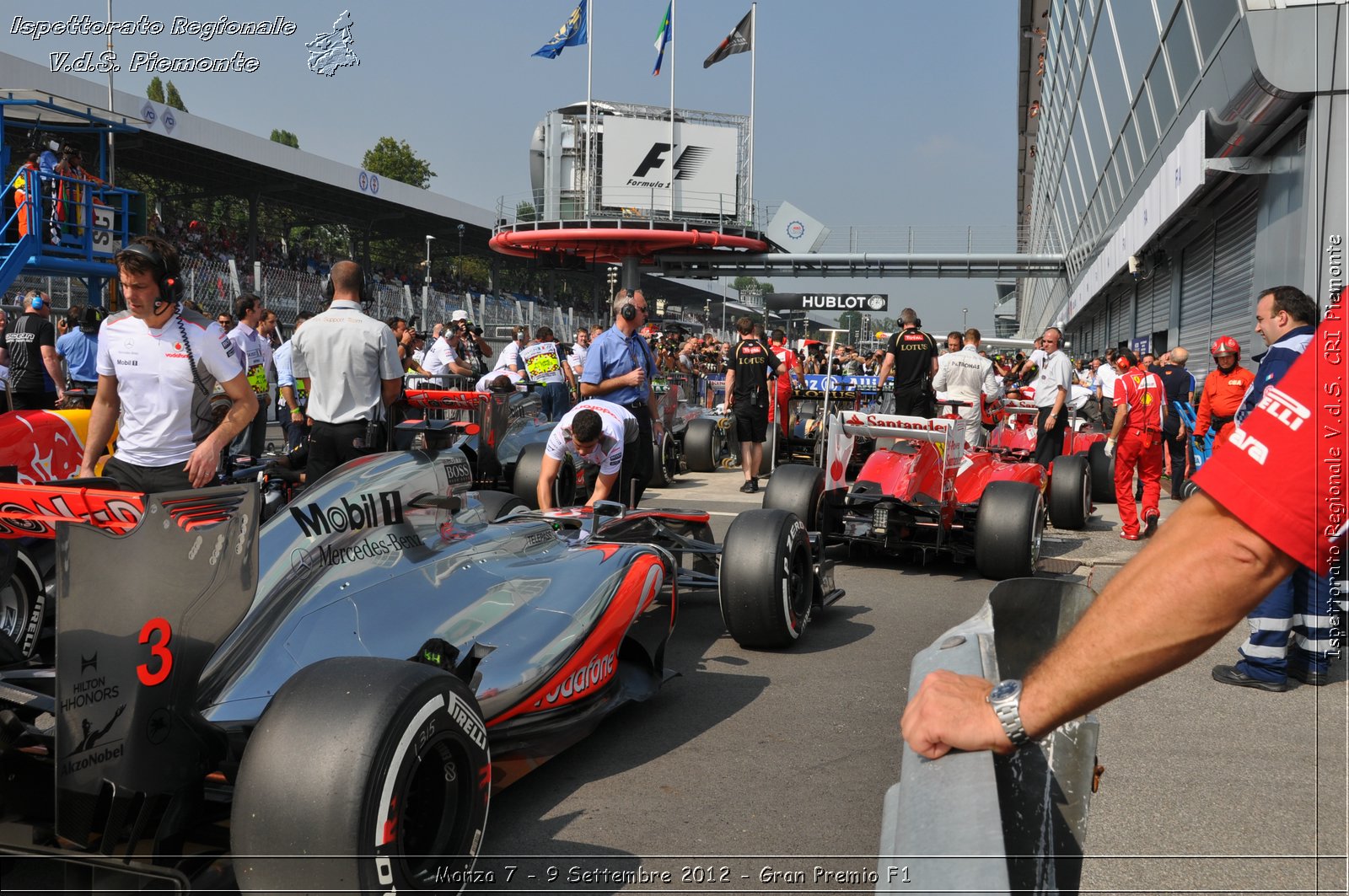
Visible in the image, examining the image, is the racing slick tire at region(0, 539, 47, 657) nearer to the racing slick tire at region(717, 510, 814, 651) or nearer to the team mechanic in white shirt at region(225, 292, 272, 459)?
the racing slick tire at region(717, 510, 814, 651)

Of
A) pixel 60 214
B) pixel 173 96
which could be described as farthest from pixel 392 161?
pixel 60 214

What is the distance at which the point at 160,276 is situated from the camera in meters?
4.39

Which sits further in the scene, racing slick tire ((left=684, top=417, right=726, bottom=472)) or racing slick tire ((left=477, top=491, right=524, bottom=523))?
racing slick tire ((left=684, top=417, right=726, bottom=472))

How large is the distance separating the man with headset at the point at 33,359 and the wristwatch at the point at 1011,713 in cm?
1094

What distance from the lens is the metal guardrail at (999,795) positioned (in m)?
1.16

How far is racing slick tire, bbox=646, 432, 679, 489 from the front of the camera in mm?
11727

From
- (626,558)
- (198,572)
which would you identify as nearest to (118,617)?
(198,572)

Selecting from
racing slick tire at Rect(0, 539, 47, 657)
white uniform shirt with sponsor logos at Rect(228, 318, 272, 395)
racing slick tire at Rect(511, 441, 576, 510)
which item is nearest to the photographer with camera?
white uniform shirt with sponsor logos at Rect(228, 318, 272, 395)

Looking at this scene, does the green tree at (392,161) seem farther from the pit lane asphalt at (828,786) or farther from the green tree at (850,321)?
the pit lane asphalt at (828,786)

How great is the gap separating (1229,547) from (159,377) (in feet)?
14.5

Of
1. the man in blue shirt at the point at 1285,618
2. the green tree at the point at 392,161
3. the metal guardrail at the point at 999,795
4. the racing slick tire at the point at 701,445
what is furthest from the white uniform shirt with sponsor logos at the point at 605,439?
the green tree at the point at 392,161

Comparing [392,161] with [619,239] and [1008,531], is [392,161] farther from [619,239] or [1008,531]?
[1008,531]

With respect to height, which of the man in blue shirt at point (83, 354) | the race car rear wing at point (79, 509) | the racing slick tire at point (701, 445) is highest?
the man in blue shirt at point (83, 354)

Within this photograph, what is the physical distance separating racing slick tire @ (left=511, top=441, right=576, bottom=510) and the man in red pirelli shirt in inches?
261
